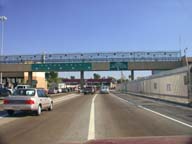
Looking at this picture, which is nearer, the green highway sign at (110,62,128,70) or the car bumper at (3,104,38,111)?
the car bumper at (3,104,38,111)

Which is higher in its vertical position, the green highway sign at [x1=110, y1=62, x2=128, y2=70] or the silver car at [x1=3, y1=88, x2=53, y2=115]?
the green highway sign at [x1=110, y1=62, x2=128, y2=70]

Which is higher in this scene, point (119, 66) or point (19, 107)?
point (119, 66)

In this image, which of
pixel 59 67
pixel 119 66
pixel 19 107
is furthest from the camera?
pixel 59 67

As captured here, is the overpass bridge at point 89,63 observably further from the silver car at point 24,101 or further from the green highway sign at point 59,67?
the silver car at point 24,101

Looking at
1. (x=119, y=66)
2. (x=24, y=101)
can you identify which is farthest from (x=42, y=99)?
(x=119, y=66)

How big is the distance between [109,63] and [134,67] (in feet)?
17.2

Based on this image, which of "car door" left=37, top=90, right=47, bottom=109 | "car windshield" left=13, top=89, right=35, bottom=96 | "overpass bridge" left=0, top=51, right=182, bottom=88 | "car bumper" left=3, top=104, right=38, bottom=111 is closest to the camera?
"car bumper" left=3, top=104, right=38, bottom=111

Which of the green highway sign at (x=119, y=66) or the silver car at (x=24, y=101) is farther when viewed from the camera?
the green highway sign at (x=119, y=66)

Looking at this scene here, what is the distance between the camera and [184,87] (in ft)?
127

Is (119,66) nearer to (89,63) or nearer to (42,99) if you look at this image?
(89,63)

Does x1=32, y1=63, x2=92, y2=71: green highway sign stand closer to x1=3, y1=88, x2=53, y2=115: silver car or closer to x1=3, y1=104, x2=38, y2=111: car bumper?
x1=3, y1=88, x2=53, y2=115: silver car

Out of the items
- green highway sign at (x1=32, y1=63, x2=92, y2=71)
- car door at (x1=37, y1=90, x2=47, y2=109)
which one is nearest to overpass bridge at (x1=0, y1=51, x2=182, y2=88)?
green highway sign at (x1=32, y1=63, x2=92, y2=71)

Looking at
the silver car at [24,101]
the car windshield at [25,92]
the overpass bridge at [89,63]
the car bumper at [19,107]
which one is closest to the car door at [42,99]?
the silver car at [24,101]

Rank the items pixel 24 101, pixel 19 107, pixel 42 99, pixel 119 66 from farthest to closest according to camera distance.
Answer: pixel 119 66 → pixel 42 99 → pixel 24 101 → pixel 19 107
